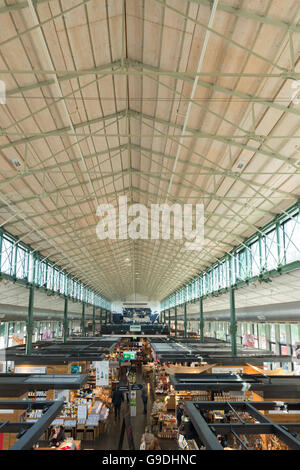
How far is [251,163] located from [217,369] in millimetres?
10011

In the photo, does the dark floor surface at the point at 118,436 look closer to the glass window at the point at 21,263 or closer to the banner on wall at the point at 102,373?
the banner on wall at the point at 102,373

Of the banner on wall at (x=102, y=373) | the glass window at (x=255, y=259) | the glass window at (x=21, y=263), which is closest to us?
the glass window at (x=255, y=259)

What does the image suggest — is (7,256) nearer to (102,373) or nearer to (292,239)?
(102,373)

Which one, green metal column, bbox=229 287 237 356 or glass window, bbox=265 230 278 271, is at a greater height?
glass window, bbox=265 230 278 271

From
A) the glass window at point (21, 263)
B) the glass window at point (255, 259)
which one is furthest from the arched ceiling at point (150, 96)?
the glass window at point (21, 263)

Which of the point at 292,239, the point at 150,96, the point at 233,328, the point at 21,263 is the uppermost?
the point at 150,96

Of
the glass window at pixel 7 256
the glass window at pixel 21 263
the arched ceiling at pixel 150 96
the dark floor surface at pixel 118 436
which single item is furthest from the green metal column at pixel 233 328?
the glass window at pixel 7 256

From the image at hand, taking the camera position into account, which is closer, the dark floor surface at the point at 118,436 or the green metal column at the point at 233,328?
the dark floor surface at the point at 118,436

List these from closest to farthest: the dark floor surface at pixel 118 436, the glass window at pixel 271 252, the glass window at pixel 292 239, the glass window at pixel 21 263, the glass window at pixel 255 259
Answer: the glass window at pixel 292 239
the dark floor surface at pixel 118 436
the glass window at pixel 271 252
the glass window at pixel 255 259
the glass window at pixel 21 263

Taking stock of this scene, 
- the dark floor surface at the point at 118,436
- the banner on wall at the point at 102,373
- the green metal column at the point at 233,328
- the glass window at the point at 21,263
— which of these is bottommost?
the dark floor surface at the point at 118,436

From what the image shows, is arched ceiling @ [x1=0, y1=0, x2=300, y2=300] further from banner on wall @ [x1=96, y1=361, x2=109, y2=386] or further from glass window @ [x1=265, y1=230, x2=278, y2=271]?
banner on wall @ [x1=96, y1=361, x2=109, y2=386]

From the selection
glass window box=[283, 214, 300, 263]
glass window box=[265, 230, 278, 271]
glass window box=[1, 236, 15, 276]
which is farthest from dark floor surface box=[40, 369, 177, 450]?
glass window box=[283, 214, 300, 263]

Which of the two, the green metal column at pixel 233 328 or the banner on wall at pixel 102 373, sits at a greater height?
Result: the green metal column at pixel 233 328

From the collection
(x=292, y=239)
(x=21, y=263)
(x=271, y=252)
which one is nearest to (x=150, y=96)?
(x=292, y=239)
